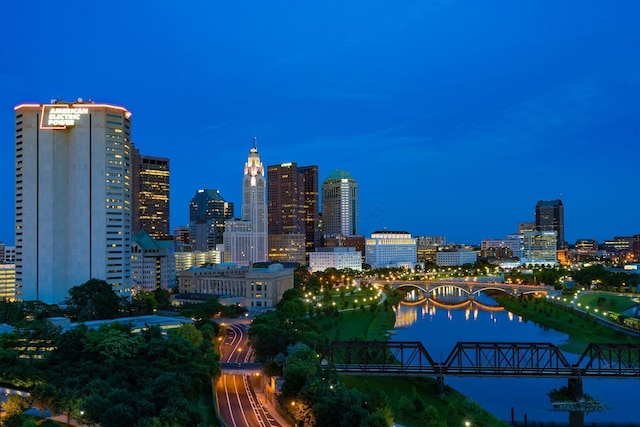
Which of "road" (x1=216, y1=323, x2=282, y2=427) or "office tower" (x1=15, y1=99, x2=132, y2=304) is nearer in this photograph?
"road" (x1=216, y1=323, x2=282, y2=427)

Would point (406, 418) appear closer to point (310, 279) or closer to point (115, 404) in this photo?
point (115, 404)

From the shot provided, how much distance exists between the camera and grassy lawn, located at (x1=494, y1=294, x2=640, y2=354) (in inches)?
2746

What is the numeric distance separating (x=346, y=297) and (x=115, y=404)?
A: 81349 mm

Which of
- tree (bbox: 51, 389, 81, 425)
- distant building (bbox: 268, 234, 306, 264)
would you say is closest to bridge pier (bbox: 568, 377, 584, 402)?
tree (bbox: 51, 389, 81, 425)

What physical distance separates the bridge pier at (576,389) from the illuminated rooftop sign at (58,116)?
68.3m

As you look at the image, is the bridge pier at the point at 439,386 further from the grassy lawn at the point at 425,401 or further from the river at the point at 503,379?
the river at the point at 503,379

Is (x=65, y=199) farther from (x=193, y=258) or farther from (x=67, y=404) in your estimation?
(x=193, y=258)

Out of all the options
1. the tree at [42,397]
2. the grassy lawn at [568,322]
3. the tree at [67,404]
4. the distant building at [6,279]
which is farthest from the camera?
the distant building at [6,279]

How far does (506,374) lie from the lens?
43969 millimetres

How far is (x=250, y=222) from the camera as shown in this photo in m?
173

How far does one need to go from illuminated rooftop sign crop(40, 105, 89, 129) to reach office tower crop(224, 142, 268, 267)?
8730 centimetres

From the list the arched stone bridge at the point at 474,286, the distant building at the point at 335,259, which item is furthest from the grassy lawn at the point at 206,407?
the distant building at the point at 335,259

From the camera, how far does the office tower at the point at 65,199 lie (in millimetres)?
84500

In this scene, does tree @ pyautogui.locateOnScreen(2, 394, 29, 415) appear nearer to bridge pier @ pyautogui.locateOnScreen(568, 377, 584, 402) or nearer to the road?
the road
